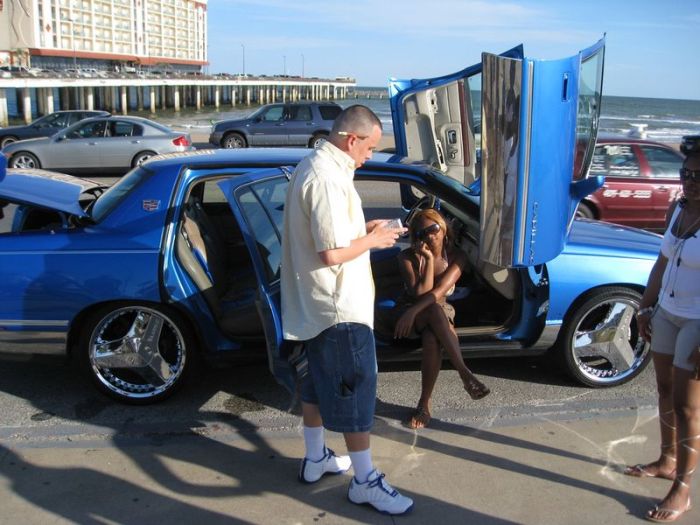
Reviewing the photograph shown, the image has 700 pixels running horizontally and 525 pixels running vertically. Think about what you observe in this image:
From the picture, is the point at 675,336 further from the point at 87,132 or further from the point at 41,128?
the point at 41,128

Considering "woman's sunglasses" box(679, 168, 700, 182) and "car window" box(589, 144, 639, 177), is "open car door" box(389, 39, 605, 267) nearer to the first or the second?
"woman's sunglasses" box(679, 168, 700, 182)

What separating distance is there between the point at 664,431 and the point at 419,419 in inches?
49.8

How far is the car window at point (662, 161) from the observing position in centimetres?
892

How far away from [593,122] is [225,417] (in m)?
2.92

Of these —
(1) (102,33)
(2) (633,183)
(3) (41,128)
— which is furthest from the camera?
(1) (102,33)

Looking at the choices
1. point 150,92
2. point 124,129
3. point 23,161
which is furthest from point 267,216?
point 150,92

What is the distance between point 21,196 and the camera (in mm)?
4184

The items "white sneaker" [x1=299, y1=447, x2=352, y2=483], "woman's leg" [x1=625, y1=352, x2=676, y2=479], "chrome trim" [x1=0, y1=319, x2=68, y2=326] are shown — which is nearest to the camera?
"woman's leg" [x1=625, y1=352, x2=676, y2=479]

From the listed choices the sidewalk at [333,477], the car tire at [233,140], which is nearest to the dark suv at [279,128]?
the car tire at [233,140]

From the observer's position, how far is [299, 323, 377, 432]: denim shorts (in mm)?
2807

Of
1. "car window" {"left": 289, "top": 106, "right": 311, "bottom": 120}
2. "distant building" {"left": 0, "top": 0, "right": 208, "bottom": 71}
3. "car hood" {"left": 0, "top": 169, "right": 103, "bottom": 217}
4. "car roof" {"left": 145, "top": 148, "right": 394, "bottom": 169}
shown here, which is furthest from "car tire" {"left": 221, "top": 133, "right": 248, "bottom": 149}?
"distant building" {"left": 0, "top": 0, "right": 208, "bottom": 71}

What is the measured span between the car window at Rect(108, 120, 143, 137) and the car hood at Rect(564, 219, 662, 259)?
1318cm

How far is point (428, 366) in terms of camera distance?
3.80 metres

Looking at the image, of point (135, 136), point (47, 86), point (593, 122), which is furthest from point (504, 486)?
point (47, 86)
